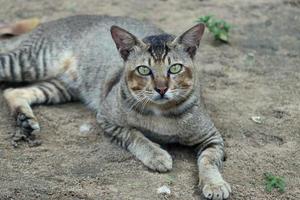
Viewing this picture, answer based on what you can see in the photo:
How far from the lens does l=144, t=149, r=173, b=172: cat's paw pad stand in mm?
4332

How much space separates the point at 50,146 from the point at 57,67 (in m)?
1.19

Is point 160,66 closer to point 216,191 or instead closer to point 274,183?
point 216,191

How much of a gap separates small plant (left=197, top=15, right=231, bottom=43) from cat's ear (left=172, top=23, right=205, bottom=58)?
1.98 metres

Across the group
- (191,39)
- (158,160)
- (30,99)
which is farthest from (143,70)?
(30,99)

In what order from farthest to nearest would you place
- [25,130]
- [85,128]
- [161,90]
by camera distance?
[85,128] → [25,130] → [161,90]

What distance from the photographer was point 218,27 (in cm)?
655

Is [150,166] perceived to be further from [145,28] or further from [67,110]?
[145,28]

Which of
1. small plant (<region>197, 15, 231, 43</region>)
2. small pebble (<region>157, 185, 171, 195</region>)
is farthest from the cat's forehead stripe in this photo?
small plant (<region>197, 15, 231, 43</region>)

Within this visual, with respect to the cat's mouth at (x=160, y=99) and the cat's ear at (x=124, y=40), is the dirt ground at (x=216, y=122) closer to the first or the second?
the cat's mouth at (x=160, y=99)

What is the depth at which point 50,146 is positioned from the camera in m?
4.71

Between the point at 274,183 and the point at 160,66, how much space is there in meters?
1.12

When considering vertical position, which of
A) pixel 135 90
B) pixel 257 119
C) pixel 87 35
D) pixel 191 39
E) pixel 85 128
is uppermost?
pixel 191 39

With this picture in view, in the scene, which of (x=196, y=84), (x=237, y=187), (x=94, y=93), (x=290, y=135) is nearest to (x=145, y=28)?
(x=94, y=93)

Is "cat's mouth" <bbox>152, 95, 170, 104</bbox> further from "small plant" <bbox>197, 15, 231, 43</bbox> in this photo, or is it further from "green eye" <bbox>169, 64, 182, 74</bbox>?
"small plant" <bbox>197, 15, 231, 43</bbox>
